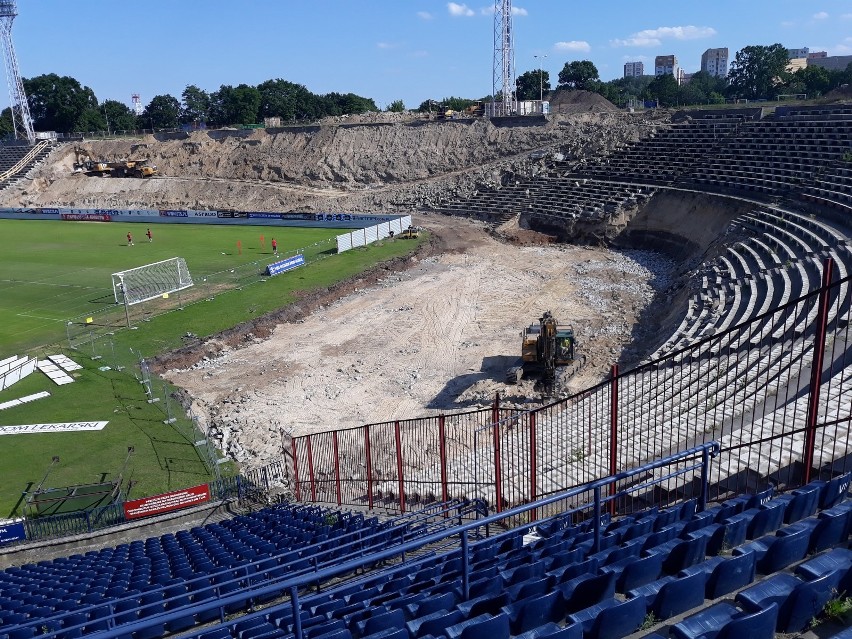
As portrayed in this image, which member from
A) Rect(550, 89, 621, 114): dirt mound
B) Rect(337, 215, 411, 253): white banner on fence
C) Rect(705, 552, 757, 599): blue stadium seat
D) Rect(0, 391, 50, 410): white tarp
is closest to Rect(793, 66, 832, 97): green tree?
Rect(550, 89, 621, 114): dirt mound

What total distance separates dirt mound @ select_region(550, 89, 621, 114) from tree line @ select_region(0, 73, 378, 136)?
46982 millimetres

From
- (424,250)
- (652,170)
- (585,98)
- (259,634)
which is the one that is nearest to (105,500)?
(259,634)

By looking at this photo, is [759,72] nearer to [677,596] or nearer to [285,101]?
[285,101]

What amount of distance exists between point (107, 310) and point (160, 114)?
410 feet

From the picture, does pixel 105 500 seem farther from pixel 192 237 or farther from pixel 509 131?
pixel 509 131

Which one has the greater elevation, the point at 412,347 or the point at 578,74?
the point at 578,74

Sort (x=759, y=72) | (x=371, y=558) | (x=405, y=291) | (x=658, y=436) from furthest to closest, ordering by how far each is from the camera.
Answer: (x=759, y=72), (x=405, y=291), (x=658, y=436), (x=371, y=558)

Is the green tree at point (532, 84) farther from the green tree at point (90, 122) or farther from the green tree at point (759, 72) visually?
the green tree at point (90, 122)

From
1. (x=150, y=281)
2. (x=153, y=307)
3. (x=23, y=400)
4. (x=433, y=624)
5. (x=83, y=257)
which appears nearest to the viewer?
(x=433, y=624)

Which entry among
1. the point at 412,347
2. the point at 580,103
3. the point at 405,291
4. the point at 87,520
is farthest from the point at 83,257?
the point at 580,103

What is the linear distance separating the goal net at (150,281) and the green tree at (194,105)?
124144 millimetres

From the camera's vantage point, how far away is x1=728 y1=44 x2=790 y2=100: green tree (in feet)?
377

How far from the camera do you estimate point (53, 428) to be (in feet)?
78.7

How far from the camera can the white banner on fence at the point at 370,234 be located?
53.1 metres
